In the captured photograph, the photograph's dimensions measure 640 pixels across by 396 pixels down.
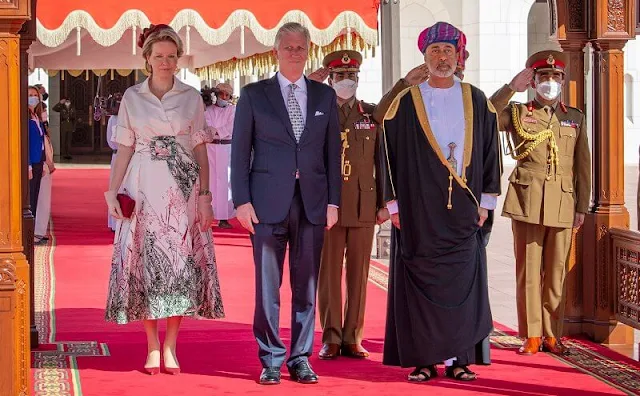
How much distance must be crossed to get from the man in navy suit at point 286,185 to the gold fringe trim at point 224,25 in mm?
6594

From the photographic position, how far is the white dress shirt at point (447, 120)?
23.0 ft

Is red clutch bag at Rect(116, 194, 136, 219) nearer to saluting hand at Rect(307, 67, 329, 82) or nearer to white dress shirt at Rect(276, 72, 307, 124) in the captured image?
white dress shirt at Rect(276, 72, 307, 124)

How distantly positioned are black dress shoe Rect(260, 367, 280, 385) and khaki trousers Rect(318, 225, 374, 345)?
0.82 meters

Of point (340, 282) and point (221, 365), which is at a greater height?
point (340, 282)

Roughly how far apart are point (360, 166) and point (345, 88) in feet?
1.52

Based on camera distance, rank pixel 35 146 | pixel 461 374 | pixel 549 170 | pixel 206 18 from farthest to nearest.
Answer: pixel 35 146
pixel 206 18
pixel 549 170
pixel 461 374

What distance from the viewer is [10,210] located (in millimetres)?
6047

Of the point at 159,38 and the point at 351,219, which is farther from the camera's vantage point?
the point at 351,219

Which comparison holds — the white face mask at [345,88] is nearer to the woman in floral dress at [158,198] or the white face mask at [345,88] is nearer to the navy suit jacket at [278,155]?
the navy suit jacket at [278,155]

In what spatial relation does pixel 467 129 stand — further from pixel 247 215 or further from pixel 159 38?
pixel 159 38

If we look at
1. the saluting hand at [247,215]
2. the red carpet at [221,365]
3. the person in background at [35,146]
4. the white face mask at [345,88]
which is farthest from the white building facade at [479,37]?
the saluting hand at [247,215]

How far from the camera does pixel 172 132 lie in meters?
7.18

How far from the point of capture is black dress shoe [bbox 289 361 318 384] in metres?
6.92

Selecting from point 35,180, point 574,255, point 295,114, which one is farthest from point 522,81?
point 35,180
